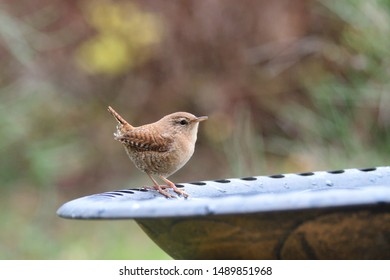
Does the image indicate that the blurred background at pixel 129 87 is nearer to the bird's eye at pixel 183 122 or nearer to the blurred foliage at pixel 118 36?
the blurred foliage at pixel 118 36

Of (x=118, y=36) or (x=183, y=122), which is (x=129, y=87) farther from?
(x=183, y=122)

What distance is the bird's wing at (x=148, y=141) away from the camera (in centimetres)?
348

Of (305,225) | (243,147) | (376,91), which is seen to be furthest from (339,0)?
(305,225)

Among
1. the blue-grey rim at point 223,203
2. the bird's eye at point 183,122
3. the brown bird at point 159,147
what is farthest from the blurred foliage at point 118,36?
the blue-grey rim at point 223,203

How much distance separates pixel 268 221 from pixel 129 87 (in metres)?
7.35

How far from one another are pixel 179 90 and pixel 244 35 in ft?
3.23

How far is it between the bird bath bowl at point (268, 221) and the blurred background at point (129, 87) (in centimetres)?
481

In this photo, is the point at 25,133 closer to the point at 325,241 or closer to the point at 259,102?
the point at 259,102

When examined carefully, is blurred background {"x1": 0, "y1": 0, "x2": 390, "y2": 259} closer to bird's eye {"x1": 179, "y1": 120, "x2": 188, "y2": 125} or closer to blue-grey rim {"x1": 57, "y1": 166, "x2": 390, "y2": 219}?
bird's eye {"x1": 179, "y1": 120, "x2": 188, "y2": 125}

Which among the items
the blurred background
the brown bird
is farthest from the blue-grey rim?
the blurred background

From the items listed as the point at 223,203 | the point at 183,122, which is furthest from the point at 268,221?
the point at 183,122

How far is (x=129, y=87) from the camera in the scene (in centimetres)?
934

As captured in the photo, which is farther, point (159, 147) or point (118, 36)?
point (118, 36)

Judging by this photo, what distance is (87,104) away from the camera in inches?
364
